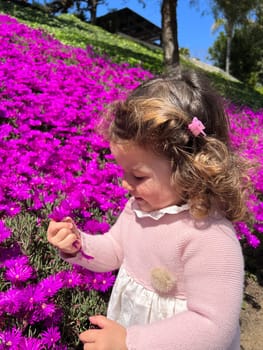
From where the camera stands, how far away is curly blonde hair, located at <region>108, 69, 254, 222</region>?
1210mm

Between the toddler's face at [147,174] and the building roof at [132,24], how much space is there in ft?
116

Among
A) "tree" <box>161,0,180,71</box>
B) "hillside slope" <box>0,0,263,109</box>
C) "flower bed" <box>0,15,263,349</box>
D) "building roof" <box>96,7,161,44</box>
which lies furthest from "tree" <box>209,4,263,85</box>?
"flower bed" <box>0,15,263,349</box>

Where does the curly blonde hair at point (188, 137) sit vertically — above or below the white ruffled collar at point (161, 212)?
above

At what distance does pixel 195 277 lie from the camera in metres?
1.15

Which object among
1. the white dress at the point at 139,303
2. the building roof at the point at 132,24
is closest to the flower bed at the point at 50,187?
the white dress at the point at 139,303

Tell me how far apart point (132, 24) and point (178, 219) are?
127ft

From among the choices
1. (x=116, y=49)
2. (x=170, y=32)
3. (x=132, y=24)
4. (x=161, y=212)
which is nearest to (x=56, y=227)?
(x=161, y=212)

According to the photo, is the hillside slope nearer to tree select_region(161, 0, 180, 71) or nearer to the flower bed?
tree select_region(161, 0, 180, 71)

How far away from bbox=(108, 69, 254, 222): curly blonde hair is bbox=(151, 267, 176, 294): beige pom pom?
235 millimetres

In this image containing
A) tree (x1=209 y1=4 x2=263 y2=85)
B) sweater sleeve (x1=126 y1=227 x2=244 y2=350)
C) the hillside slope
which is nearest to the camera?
sweater sleeve (x1=126 y1=227 x2=244 y2=350)

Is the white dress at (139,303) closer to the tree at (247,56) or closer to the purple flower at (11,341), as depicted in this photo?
the purple flower at (11,341)

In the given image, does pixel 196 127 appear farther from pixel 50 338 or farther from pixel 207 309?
pixel 50 338

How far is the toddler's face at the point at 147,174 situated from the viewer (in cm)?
124

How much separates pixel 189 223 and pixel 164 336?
1.13 ft
